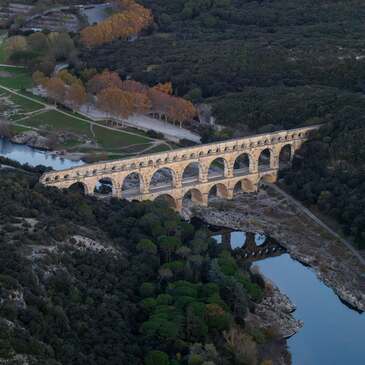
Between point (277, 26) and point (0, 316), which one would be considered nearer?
point (0, 316)

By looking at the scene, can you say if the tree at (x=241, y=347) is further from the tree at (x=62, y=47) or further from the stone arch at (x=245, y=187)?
the tree at (x=62, y=47)

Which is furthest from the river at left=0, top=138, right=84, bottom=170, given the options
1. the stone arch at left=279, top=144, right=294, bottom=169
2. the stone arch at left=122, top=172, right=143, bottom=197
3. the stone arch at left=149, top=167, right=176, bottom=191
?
the stone arch at left=279, top=144, right=294, bottom=169

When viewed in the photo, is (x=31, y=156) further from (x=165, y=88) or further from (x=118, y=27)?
(x=118, y=27)

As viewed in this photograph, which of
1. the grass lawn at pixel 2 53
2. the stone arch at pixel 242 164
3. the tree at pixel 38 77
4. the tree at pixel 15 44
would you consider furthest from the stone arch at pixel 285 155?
the grass lawn at pixel 2 53

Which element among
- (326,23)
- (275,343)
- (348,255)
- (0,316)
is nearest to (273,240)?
(348,255)

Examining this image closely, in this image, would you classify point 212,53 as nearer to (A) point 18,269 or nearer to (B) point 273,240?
(B) point 273,240

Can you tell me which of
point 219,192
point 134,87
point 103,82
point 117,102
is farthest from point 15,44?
point 219,192

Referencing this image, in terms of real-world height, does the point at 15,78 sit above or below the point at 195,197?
below
